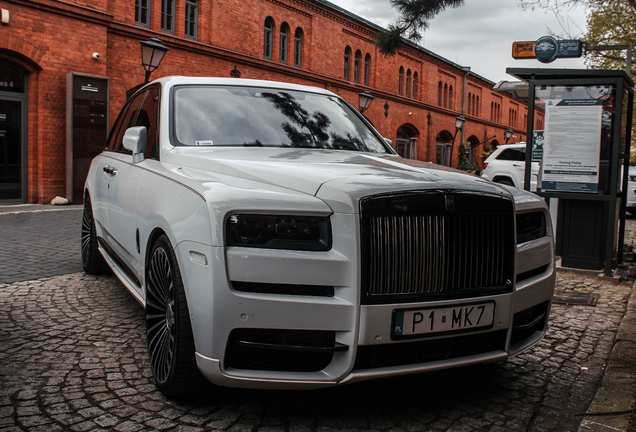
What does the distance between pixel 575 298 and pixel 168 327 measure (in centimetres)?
425

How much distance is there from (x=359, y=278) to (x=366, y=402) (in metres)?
0.87

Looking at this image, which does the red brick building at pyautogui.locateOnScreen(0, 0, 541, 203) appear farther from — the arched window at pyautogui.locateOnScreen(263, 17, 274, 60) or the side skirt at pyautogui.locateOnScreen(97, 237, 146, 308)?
the side skirt at pyautogui.locateOnScreen(97, 237, 146, 308)

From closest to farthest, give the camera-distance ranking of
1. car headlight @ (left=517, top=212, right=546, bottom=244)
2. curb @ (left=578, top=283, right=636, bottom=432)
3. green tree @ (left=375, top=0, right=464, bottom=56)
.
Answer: curb @ (left=578, top=283, right=636, bottom=432), car headlight @ (left=517, top=212, right=546, bottom=244), green tree @ (left=375, top=0, right=464, bottom=56)

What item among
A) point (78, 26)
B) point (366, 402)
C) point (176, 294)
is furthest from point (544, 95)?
point (78, 26)

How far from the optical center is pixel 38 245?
743 centimetres

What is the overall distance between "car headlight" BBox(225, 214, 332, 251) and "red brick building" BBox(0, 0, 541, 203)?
7.62 meters

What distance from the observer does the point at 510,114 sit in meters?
52.3

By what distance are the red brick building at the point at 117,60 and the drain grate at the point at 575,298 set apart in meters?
5.25

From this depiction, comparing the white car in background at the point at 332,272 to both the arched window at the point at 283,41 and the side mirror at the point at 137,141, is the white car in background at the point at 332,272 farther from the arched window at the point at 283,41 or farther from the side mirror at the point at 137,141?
the arched window at the point at 283,41

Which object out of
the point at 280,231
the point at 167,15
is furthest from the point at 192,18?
the point at 280,231

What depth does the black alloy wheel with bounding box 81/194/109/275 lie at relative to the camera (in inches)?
211

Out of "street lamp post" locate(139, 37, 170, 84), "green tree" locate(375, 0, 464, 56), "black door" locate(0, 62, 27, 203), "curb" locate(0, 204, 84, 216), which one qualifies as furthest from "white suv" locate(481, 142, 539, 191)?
"black door" locate(0, 62, 27, 203)

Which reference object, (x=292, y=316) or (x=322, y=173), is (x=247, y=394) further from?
(x=322, y=173)

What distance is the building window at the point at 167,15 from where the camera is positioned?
56.6ft
